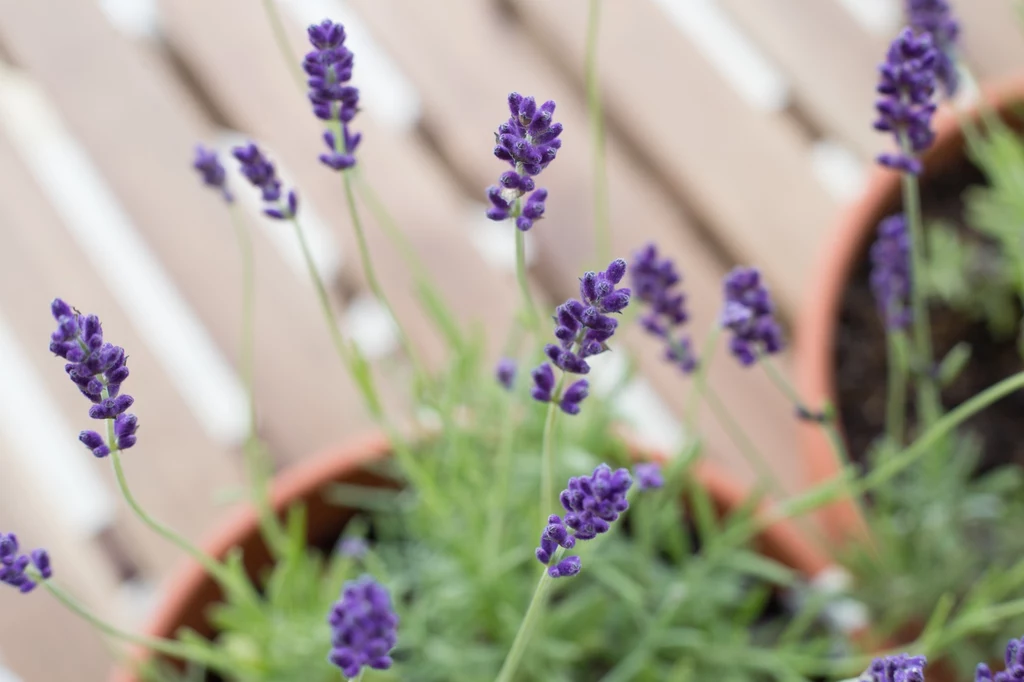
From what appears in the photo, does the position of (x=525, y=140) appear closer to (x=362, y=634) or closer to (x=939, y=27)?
(x=362, y=634)

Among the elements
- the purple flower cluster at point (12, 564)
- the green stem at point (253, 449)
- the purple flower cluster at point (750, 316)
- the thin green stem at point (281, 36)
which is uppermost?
the thin green stem at point (281, 36)

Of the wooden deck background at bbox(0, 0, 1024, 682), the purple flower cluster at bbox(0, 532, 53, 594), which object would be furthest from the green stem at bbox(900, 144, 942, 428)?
the purple flower cluster at bbox(0, 532, 53, 594)

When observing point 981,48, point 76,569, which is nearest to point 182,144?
point 76,569

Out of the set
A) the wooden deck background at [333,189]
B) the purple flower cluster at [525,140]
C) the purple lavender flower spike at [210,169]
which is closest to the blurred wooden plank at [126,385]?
the wooden deck background at [333,189]

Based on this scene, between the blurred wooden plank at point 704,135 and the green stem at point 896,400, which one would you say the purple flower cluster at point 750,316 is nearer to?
the green stem at point 896,400

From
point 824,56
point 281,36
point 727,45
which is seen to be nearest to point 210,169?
point 281,36
